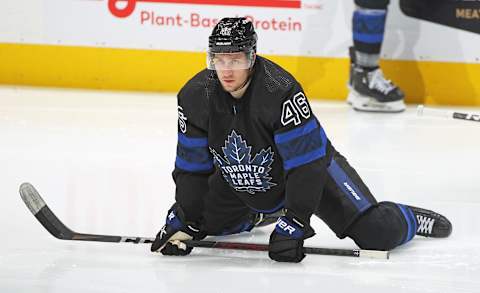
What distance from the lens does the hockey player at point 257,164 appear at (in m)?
2.78

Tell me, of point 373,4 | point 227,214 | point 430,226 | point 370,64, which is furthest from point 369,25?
point 227,214

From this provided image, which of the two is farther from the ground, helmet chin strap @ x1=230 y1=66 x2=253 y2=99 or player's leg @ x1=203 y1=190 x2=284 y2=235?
helmet chin strap @ x1=230 y1=66 x2=253 y2=99

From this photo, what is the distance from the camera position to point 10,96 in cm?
573

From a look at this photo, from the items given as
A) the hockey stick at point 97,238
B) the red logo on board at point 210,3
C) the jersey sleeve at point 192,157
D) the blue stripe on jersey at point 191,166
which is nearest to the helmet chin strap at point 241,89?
the jersey sleeve at point 192,157

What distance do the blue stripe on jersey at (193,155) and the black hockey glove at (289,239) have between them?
314 millimetres

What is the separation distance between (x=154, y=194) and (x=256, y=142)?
1040 mm

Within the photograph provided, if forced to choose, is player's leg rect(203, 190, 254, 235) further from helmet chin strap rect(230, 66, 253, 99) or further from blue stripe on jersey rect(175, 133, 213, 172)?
helmet chin strap rect(230, 66, 253, 99)

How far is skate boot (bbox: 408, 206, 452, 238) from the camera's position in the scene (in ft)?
10.7

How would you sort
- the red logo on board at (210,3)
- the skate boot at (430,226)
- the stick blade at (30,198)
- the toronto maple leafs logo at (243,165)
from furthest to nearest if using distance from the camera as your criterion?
the red logo on board at (210,3), the skate boot at (430,226), the stick blade at (30,198), the toronto maple leafs logo at (243,165)

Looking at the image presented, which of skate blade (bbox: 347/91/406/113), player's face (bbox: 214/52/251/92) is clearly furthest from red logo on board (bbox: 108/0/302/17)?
player's face (bbox: 214/52/251/92)

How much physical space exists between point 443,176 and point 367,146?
0.58 metres

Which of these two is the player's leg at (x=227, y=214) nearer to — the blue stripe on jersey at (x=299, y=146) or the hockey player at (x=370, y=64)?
the blue stripe on jersey at (x=299, y=146)

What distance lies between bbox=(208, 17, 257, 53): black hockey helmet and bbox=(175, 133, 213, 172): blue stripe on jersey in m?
0.32

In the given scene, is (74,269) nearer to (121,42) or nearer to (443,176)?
(443,176)
